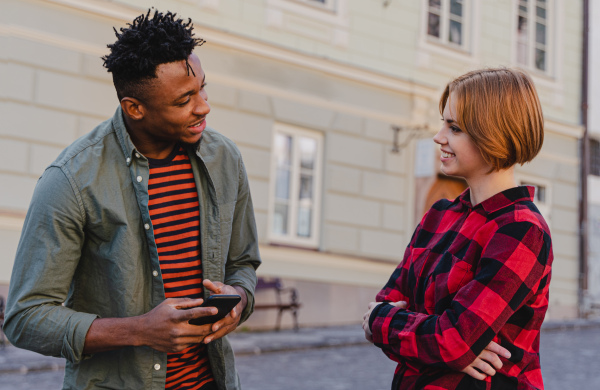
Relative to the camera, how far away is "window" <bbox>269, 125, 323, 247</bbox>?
1171 cm

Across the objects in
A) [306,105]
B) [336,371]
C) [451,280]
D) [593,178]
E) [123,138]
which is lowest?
[336,371]

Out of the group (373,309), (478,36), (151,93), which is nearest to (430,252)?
(373,309)

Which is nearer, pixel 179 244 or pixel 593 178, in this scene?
pixel 179 244

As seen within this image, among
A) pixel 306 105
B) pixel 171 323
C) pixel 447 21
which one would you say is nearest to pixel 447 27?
pixel 447 21

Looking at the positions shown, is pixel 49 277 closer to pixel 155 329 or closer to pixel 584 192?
pixel 155 329

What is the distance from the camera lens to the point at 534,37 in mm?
15758

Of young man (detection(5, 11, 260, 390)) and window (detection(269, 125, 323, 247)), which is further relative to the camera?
window (detection(269, 125, 323, 247))

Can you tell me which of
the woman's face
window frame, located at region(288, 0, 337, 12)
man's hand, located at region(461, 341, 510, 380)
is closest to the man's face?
the woman's face

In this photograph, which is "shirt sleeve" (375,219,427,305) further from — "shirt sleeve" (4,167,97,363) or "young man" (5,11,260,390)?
"shirt sleeve" (4,167,97,363)

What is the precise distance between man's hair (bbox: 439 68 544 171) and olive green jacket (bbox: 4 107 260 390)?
30.1 inches

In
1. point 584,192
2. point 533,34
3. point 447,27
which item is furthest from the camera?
point 584,192

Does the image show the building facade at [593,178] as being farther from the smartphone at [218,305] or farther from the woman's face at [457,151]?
the smartphone at [218,305]

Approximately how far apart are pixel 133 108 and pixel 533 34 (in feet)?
48.8

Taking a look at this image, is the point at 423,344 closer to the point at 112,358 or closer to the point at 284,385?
the point at 112,358
